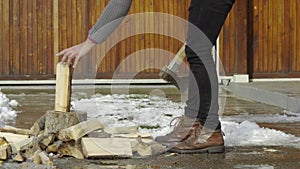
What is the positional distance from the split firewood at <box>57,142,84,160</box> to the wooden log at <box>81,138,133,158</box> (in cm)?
4

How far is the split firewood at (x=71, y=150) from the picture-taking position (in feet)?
13.0

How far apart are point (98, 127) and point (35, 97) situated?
16.2 feet

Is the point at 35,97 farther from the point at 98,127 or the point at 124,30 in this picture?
the point at 98,127

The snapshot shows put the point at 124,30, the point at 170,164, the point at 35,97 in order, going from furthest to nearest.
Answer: the point at 124,30, the point at 35,97, the point at 170,164

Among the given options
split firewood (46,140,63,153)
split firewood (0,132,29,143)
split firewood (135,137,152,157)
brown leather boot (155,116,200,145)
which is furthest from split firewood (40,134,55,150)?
brown leather boot (155,116,200,145)

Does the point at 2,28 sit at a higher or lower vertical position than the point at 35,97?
higher

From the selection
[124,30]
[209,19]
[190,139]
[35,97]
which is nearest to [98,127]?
[190,139]

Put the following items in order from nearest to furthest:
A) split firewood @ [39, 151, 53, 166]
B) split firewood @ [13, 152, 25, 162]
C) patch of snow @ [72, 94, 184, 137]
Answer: split firewood @ [39, 151, 53, 166]
split firewood @ [13, 152, 25, 162]
patch of snow @ [72, 94, 184, 137]

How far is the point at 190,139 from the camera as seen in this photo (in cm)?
410

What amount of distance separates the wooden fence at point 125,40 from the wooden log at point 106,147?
665 cm

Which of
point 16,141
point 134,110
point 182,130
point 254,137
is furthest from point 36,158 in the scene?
point 134,110

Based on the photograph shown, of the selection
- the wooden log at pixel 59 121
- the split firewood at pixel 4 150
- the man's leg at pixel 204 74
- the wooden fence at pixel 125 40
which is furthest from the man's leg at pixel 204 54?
the wooden fence at pixel 125 40

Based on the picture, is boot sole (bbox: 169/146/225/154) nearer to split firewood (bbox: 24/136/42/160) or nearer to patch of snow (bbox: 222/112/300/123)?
split firewood (bbox: 24/136/42/160)

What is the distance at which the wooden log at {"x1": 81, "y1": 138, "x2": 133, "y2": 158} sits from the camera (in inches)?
154
